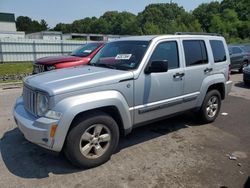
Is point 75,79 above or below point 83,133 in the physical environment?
above

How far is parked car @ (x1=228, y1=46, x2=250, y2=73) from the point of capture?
14.4 metres

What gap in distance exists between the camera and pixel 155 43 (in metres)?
4.44

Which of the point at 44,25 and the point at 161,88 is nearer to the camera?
the point at 161,88

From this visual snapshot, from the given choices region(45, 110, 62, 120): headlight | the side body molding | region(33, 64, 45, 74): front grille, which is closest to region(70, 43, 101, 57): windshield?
region(33, 64, 45, 74): front grille

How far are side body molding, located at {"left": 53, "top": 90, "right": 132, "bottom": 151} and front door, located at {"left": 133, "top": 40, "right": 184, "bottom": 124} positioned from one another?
405mm

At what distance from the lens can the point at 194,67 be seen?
5.07m

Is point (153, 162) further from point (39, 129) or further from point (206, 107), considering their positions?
point (206, 107)

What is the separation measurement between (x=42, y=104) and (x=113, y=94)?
3.29 ft

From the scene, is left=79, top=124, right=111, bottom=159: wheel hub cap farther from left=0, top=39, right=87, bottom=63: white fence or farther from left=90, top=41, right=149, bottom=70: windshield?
left=0, top=39, right=87, bottom=63: white fence

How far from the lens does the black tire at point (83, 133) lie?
3.54m

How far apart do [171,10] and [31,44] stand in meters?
93.2

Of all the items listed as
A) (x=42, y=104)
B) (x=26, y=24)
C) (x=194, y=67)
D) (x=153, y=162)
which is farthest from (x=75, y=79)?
(x=26, y=24)

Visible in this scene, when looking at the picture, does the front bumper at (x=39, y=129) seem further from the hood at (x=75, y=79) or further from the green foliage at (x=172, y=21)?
the green foliage at (x=172, y=21)

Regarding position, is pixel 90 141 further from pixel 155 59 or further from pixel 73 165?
pixel 155 59
